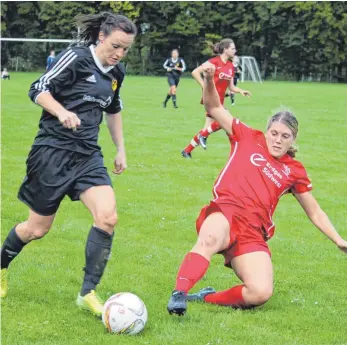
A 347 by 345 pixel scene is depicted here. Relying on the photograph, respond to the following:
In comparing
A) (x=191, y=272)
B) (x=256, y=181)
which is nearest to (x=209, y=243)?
(x=191, y=272)

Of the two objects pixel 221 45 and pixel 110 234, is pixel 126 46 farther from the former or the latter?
pixel 221 45

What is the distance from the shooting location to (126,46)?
5.23 m

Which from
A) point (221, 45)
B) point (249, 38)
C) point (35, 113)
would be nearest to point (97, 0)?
point (249, 38)

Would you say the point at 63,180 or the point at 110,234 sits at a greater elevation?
the point at 63,180

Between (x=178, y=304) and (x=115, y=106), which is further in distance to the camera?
(x=115, y=106)

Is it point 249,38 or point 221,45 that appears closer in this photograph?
point 221,45

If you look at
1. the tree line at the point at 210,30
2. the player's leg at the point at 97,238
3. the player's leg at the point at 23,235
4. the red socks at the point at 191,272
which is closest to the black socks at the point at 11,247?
the player's leg at the point at 23,235

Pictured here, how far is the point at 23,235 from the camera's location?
17.9ft

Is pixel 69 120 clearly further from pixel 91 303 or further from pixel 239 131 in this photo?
pixel 239 131

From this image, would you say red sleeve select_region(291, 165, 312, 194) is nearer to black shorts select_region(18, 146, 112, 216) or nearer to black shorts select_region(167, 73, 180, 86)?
black shorts select_region(18, 146, 112, 216)

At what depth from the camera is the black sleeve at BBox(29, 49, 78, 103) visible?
17.1 ft

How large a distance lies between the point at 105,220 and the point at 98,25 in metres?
1.54

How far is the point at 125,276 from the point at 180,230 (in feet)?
6.18

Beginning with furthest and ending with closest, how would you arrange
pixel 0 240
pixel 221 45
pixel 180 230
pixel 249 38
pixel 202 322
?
pixel 249 38
pixel 221 45
pixel 180 230
pixel 0 240
pixel 202 322
